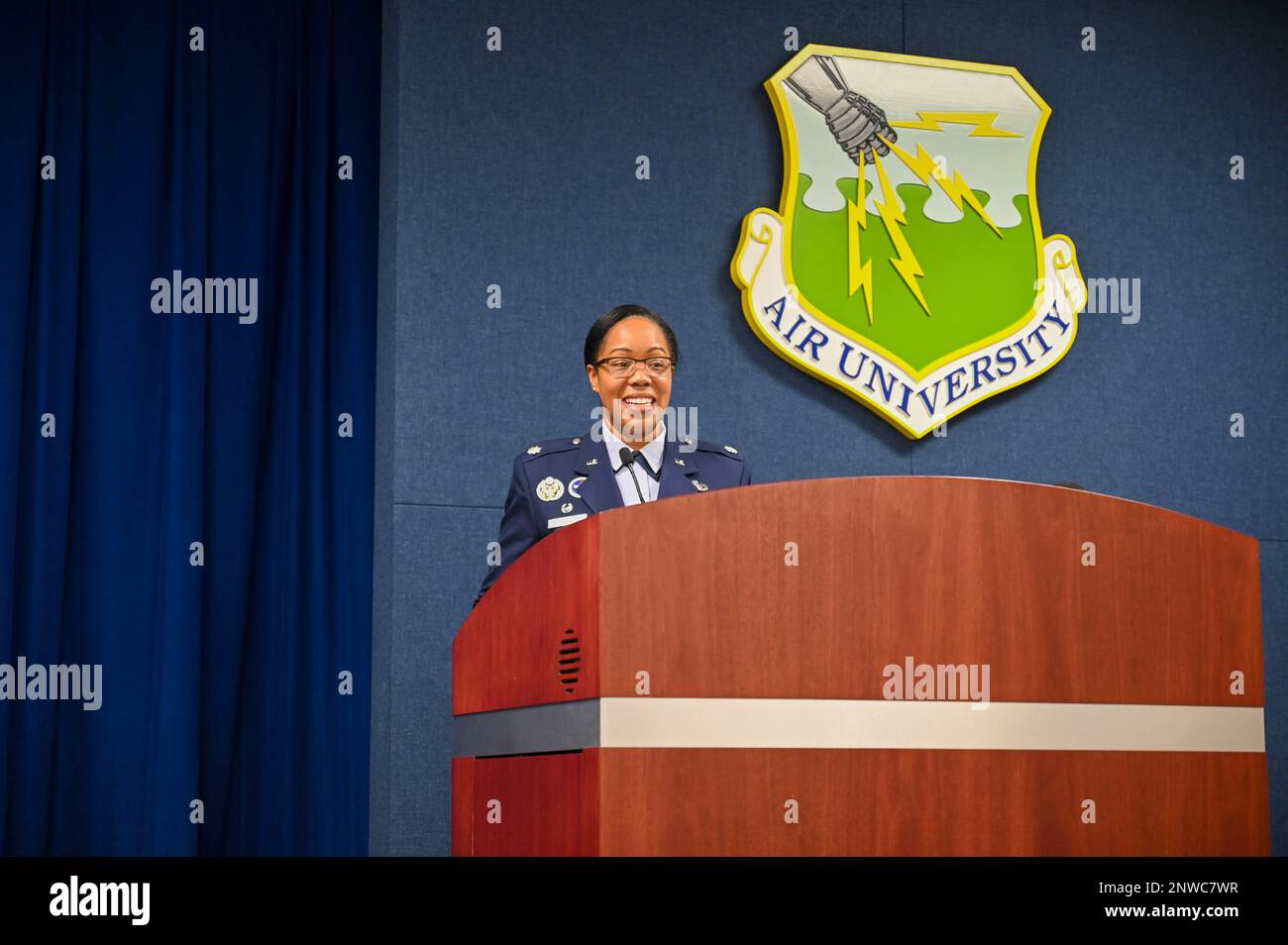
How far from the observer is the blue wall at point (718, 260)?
337 centimetres

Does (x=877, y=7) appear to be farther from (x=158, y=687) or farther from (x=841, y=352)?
(x=158, y=687)

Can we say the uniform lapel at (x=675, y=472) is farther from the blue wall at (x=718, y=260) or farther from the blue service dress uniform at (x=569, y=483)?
the blue wall at (x=718, y=260)

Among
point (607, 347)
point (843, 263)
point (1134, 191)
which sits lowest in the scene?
point (607, 347)

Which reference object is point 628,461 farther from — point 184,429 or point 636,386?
point 184,429

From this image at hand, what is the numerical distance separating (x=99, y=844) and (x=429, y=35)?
6.94 ft

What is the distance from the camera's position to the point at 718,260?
3.65 metres

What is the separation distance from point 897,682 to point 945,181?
2585 millimetres

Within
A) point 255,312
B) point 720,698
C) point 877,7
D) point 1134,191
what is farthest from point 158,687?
point 1134,191

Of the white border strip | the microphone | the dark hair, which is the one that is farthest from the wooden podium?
the dark hair

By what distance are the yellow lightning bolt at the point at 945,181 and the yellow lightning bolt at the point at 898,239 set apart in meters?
0.09

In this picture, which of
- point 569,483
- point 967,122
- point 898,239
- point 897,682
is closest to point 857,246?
point 898,239

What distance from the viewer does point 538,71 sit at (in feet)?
11.7

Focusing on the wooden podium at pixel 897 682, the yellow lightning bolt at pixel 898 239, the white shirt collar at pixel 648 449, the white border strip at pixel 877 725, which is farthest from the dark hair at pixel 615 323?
the yellow lightning bolt at pixel 898 239

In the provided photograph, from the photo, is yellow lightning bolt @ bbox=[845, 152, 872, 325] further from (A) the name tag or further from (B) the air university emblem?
(A) the name tag
